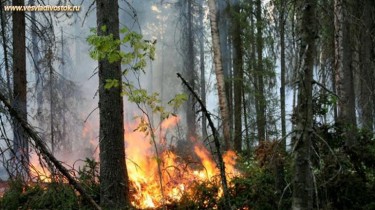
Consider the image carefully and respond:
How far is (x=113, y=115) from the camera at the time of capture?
23.8ft

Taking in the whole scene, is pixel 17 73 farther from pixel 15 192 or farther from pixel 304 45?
pixel 304 45

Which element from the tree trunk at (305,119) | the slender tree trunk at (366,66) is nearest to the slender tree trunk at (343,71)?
the slender tree trunk at (366,66)

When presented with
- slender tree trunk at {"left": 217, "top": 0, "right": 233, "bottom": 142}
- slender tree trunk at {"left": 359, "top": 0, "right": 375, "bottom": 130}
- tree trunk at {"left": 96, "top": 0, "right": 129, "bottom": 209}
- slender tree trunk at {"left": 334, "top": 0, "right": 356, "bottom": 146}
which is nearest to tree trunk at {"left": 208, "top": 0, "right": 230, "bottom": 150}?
slender tree trunk at {"left": 217, "top": 0, "right": 233, "bottom": 142}

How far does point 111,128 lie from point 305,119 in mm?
4497

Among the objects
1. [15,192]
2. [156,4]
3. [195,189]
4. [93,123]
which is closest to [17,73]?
[15,192]

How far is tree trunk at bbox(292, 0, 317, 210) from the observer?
363cm

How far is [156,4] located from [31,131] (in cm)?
3107

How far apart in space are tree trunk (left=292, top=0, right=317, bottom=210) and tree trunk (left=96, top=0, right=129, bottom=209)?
424 cm

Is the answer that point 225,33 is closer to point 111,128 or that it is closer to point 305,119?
point 111,128

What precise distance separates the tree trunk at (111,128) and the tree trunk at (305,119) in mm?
4239

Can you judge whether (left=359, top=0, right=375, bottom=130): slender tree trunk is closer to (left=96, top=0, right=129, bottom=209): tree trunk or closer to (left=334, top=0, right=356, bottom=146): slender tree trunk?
(left=334, top=0, right=356, bottom=146): slender tree trunk

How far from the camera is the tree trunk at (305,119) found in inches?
143

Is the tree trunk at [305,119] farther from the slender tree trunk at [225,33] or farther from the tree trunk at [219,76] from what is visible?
the slender tree trunk at [225,33]

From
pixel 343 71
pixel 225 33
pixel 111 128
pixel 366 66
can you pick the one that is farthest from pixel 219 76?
pixel 225 33
